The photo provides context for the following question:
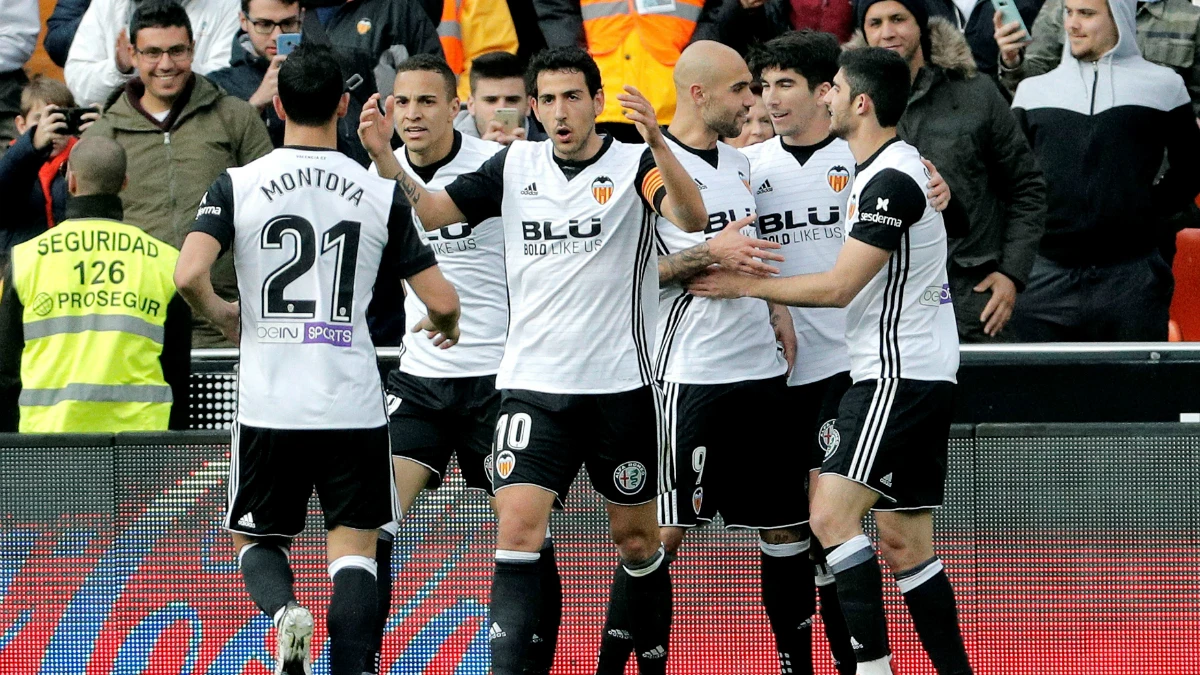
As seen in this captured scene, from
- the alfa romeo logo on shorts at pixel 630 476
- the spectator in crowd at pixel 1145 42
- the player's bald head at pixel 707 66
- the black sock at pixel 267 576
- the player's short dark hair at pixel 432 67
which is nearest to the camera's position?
the black sock at pixel 267 576

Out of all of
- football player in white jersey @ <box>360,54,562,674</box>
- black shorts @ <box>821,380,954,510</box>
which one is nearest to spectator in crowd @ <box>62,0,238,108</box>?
football player in white jersey @ <box>360,54,562,674</box>

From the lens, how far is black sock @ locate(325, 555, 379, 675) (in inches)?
242

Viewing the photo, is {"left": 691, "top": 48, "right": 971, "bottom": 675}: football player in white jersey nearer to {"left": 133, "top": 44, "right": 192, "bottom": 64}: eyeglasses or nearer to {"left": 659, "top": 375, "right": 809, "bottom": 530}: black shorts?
{"left": 659, "top": 375, "right": 809, "bottom": 530}: black shorts

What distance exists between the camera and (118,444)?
291 inches

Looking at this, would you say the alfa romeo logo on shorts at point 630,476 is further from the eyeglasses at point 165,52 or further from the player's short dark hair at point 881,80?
the eyeglasses at point 165,52

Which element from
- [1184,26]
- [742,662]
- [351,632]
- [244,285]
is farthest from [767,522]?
[1184,26]

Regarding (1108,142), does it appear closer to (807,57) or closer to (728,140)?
(728,140)

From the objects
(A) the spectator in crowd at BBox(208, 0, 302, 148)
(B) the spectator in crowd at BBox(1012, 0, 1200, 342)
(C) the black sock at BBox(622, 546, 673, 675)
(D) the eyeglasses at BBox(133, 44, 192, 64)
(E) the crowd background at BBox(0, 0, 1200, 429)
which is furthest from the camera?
(A) the spectator in crowd at BBox(208, 0, 302, 148)

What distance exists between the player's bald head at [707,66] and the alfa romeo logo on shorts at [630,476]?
1.64 m

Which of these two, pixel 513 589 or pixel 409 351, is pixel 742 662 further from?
pixel 409 351

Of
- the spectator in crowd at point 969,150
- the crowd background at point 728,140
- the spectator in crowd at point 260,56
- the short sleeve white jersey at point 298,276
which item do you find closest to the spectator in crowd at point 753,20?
the crowd background at point 728,140

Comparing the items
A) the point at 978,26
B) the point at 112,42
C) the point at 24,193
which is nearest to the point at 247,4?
the point at 112,42

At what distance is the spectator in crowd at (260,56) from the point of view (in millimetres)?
9938

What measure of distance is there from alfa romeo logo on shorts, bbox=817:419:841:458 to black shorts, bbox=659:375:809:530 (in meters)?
0.17
